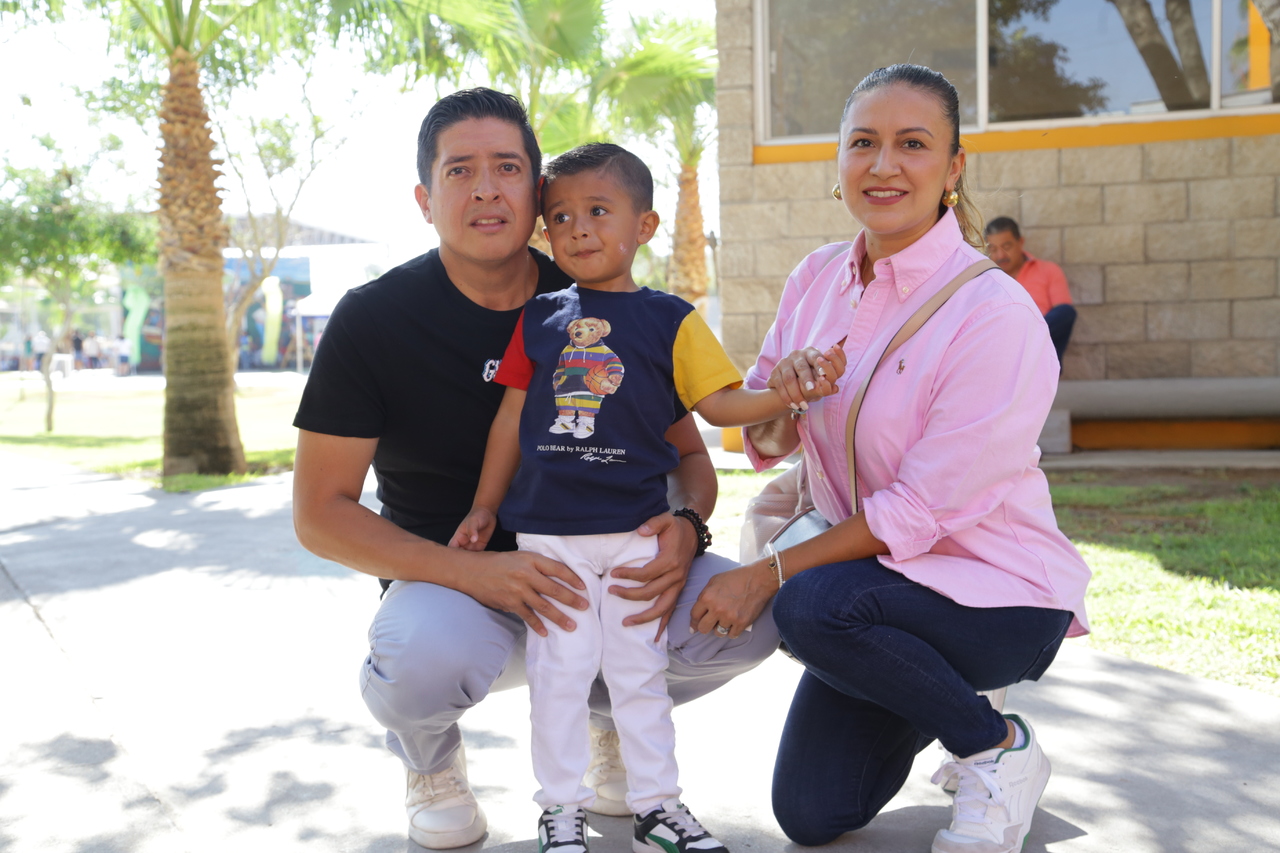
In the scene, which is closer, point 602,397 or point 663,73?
point 602,397

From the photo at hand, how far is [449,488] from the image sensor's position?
251 centimetres

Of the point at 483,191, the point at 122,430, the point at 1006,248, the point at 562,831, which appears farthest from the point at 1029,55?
the point at 122,430

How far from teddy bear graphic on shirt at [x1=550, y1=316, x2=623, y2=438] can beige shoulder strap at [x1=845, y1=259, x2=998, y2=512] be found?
19.7 inches

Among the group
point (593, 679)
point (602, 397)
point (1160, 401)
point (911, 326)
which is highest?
point (911, 326)

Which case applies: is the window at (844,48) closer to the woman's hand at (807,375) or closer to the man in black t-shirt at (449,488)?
the man in black t-shirt at (449,488)

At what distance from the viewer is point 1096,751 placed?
264 cm

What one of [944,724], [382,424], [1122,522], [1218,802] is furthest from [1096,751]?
[1122,522]

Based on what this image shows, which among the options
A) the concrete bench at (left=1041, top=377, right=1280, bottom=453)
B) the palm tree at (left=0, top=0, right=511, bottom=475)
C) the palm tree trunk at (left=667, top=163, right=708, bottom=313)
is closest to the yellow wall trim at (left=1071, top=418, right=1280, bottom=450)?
the concrete bench at (left=1041, top=377, right=1280, bottom=453)

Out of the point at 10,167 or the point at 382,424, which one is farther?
the point at 10,167

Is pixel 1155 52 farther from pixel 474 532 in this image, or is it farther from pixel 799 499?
pixel 474 532

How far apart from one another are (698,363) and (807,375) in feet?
0.89

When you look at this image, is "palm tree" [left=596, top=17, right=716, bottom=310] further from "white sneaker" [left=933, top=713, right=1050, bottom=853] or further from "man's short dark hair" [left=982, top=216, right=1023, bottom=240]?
"white sneaker" [left=933, top=713, right=1050, bottom=853]

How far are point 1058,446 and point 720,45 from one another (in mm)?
3966

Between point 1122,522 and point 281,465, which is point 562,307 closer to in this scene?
point 1122,522
